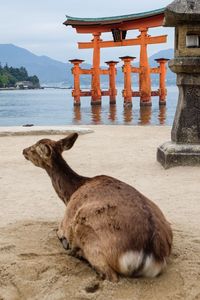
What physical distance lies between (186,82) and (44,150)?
3.51 meters

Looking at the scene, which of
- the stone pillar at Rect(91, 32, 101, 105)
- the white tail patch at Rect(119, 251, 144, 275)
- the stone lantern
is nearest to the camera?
the white tail patch at Rect(119, 251, 144, 275)

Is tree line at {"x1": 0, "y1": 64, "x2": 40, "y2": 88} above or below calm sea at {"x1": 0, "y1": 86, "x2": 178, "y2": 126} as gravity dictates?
above

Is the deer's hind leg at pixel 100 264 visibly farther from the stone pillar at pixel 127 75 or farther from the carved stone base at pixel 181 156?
the stone pillar at pixel 127 75

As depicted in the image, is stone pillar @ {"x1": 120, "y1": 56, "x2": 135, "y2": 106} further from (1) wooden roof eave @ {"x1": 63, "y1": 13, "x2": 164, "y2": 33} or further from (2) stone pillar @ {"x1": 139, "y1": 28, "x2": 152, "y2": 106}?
(1) wooden roof eave @ {"x1": 63, "y1": 13, "x2": 164, "y2": 33}

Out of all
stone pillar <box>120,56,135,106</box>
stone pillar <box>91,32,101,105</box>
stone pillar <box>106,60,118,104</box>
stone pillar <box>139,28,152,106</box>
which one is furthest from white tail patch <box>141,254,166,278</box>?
stone pillar <box>106,60,118,104</box>

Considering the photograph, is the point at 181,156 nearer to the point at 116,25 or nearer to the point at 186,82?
the point at 186,82

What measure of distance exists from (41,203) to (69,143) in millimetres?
1441

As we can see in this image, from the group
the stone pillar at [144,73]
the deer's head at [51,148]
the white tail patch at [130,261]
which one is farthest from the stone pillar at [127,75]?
the white tail patch at [130,261]

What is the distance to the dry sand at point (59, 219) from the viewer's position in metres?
2.67

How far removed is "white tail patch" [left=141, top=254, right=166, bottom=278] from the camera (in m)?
2.68

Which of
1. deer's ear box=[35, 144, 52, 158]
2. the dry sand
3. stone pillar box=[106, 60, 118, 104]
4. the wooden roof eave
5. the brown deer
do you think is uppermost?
the wooden roof eave

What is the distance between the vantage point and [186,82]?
21.7 ft

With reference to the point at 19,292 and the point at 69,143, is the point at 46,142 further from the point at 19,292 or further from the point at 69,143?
the point at 19,292

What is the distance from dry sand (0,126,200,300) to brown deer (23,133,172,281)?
0.10 meters
